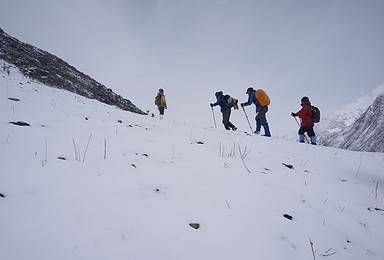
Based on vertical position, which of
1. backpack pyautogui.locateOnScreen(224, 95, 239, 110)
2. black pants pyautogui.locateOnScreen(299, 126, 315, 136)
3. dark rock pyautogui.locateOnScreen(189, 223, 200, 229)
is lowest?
dark rock pyautogui.locateOnScreen(189, 223, 200, 229)

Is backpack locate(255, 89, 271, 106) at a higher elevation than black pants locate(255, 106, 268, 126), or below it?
higher

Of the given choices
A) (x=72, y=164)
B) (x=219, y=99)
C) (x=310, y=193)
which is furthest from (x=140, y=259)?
(x=219, y=99)

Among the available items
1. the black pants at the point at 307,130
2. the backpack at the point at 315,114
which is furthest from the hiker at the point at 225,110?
the backpack at the point at 315,114

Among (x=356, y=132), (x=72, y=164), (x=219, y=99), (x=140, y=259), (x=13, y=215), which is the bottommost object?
(x=140, y=259)

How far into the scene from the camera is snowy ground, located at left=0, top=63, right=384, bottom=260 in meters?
1.21

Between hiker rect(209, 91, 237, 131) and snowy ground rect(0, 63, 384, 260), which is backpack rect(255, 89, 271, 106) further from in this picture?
snowy ground rect(0, 63, 384, 260)

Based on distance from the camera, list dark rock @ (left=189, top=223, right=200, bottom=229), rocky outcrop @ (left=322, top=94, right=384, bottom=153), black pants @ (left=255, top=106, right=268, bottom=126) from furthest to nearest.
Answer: rocky outcrop @ (left=322, top=94, right=384, bottom=153) < black pants @ (left=255, top=106, right=268, bottom=126) < dark rock @ (left=189, top=223, right=200, bottom=229)

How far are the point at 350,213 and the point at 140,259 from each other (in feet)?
9.27

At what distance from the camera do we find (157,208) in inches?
66.1

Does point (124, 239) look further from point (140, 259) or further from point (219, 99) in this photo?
point (219, 99)

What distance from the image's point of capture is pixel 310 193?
8.98 feet

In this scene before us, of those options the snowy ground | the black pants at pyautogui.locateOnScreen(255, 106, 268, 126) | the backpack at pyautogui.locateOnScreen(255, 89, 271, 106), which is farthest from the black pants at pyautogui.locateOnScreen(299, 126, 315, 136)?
the snowy ground

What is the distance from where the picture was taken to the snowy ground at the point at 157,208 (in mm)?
1210

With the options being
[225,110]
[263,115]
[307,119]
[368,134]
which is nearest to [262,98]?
[263,115]
